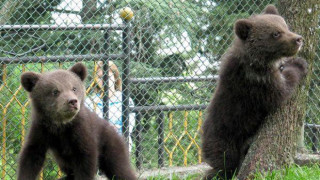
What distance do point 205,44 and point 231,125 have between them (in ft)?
9.52

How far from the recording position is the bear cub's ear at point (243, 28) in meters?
6.14

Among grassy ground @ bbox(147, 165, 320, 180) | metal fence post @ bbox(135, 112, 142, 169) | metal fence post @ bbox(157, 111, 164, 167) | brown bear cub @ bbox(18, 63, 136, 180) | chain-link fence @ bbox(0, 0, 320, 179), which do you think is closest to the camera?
grassy ground @ bbox(147, 165, 320, 180)

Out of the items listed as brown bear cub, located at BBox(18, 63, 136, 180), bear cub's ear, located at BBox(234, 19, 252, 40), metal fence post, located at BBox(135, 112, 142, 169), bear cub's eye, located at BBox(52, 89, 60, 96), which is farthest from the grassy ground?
metal fence post, located at BBox(135, 112, 142, 169)

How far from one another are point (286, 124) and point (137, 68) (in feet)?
11.4

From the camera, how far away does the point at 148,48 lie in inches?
325

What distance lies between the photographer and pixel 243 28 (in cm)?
620

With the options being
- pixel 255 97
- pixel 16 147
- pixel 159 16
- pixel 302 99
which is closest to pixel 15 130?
pixel 16 147

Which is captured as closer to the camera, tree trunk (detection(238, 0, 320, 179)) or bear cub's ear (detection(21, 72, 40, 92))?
tree trunk (detection(238, 0, 320, 179))

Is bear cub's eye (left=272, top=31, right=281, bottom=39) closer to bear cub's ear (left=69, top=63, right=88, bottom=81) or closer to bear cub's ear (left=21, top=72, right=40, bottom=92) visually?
bear cub's ear (left=69, top=63, right=88, bottom=81)

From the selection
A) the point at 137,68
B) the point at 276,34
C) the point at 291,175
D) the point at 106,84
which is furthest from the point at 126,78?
the point at 291,175

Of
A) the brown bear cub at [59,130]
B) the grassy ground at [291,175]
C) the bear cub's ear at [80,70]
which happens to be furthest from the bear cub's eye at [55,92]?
the grassy ground at [291,175]

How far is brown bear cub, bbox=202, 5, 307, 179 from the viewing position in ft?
19.7

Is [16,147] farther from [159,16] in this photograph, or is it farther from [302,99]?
[302,99]

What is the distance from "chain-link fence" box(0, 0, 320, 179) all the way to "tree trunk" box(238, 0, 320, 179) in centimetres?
226
